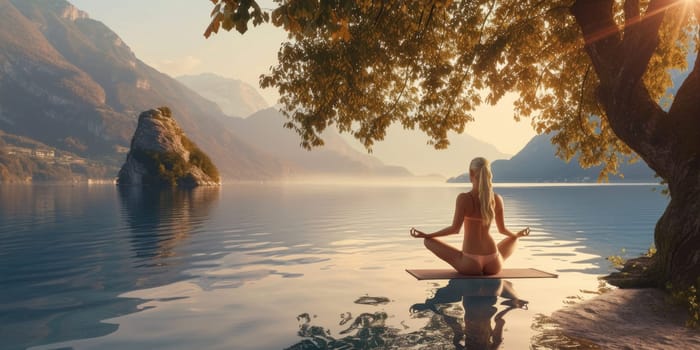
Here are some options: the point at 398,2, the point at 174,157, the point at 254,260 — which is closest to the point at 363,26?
the point at 398,2

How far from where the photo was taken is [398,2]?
14469 mm

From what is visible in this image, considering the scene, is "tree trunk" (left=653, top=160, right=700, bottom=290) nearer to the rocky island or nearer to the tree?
the tree

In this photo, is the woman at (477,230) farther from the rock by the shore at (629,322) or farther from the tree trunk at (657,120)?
the tree trunk at (657,120)

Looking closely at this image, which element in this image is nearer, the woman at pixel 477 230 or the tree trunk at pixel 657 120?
the tree trunk at pixel 657 120

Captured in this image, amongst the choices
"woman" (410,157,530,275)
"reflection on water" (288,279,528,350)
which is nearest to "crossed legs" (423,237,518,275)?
"woman" (410,157,530,275)

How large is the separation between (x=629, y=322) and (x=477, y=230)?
3641 mm

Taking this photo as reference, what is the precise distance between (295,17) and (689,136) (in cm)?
894

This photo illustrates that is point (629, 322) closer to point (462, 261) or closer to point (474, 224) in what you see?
point (474, 224)

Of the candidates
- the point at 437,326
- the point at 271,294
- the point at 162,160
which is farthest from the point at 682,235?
the point at 162,160

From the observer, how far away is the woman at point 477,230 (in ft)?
37.3

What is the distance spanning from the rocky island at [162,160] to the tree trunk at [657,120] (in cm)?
16781

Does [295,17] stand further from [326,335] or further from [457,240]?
[457,240]

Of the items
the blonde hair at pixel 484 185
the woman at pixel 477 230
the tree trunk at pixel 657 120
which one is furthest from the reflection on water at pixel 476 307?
the tree trunk at pixel 657 120

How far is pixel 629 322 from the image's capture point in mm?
8781
